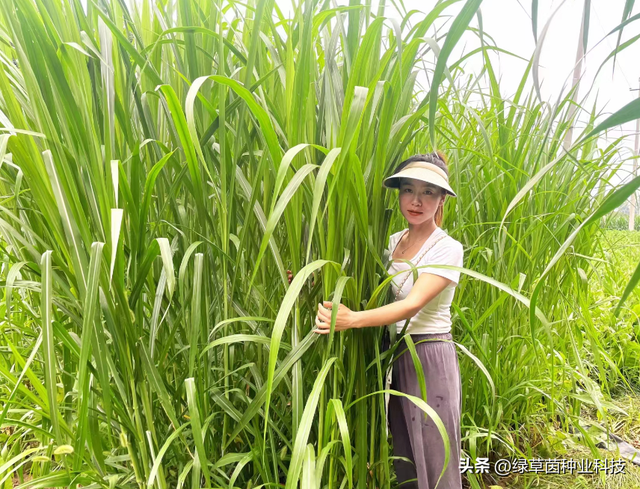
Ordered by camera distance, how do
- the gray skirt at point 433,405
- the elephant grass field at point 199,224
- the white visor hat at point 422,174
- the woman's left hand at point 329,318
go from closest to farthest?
1. the elephant grass field at point 199,224
2. the woman's left hand at point 329,318
3. the white visor hat at point 422,174
4. the gray skirt at point 433,405

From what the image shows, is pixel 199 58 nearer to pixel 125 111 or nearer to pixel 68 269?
pixel 125 111

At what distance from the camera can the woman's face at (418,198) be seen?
0.85 metres

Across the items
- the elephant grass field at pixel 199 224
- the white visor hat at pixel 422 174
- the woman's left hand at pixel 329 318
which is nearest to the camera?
the elephant grass field at pixel 199 224

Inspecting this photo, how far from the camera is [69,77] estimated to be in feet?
1.80

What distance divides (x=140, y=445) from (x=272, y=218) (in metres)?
0.41

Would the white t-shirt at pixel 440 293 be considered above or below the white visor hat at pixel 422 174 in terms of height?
below

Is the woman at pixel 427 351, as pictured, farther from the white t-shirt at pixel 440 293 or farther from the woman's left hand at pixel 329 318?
the woman's left hand at pixel 329 318

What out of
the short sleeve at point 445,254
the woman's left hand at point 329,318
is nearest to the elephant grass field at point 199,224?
the woman's left hand at point 329,318

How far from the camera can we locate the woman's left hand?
643 mm

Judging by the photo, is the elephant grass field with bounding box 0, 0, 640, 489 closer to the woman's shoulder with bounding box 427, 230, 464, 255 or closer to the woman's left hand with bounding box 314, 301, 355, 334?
the woman's left hand with bounding box 314, 301, 355, 334

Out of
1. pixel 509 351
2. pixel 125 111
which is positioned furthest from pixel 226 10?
pixel 509 351

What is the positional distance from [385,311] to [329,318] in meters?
0.11

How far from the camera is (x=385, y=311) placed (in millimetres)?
700

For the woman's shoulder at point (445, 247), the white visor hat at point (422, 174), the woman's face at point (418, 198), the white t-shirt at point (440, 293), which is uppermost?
the white visor hat at point (422, 174)
